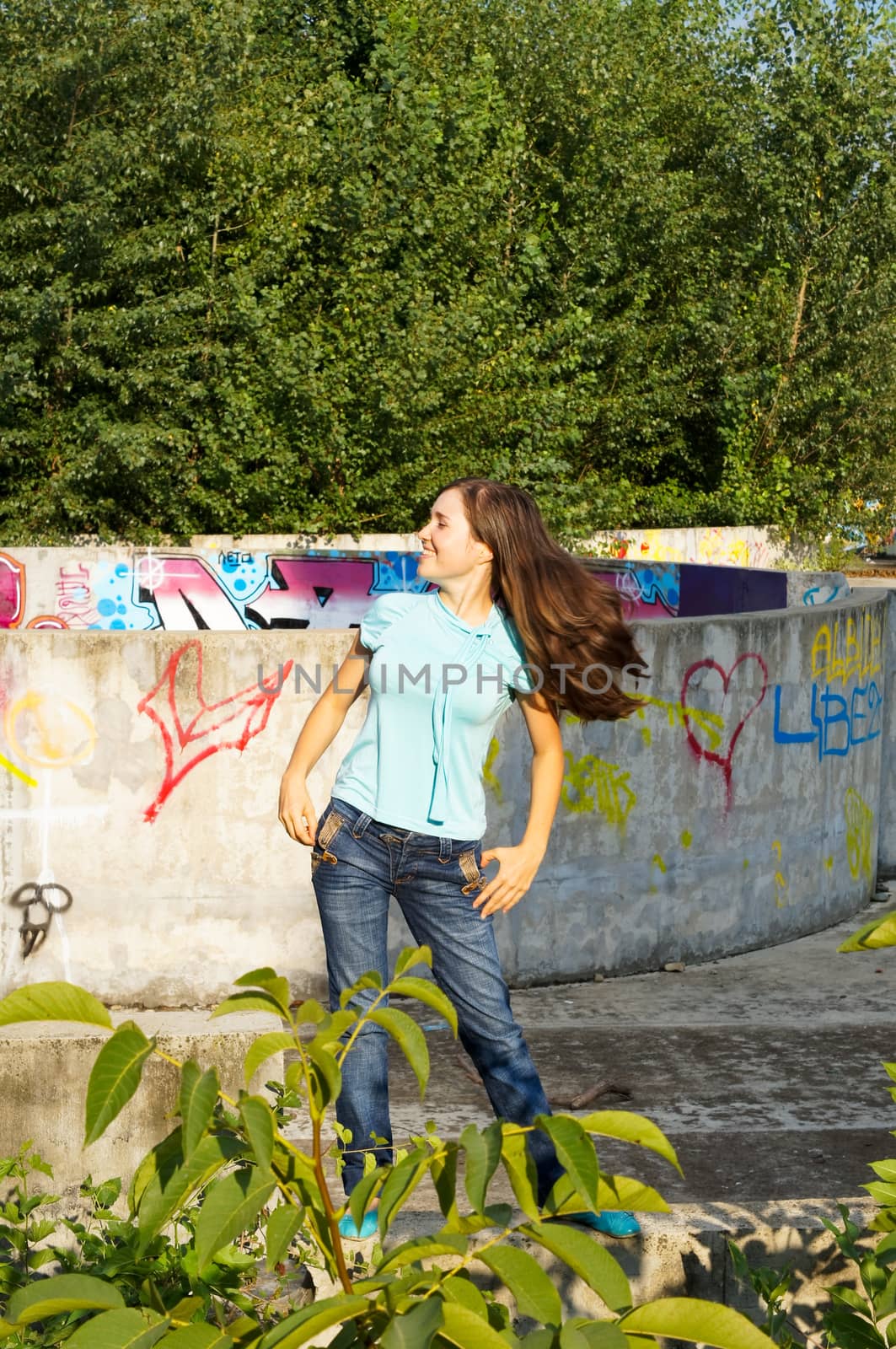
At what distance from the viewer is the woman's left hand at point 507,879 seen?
128 inches

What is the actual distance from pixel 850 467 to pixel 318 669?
2854 centimetres

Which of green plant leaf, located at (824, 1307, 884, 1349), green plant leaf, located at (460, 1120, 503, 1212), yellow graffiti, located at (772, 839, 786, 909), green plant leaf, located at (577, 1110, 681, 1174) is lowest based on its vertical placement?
yellow graffiti, located at (772, 839, 786, 909)

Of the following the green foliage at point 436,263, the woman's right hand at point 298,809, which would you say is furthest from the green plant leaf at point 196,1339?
the green foliage at point 436,263

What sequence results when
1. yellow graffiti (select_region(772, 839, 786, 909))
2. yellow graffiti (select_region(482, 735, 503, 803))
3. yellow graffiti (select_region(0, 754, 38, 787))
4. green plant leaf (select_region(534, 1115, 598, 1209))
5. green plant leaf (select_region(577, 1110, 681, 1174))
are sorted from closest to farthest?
1. green plant leaf (select_region(534, 1115, 598, 1209))
2. green plant leaf (select_region(577, 1110, 681, 1174))
3. yellow graffiti (select_region(0, 754, 38, 787))
4. yellow graffiti (select_region(482, 735, 503, 803))
5. yellow graffiti (select_region(772, 839, 786, 909))

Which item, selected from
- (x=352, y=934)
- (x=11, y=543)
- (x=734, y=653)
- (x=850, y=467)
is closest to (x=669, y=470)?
(x=850, y=467)

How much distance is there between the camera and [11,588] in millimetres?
14969

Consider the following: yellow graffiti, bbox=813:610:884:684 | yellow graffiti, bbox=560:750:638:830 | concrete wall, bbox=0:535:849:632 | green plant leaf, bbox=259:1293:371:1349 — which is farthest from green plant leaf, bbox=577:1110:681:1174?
concrete wall, bbox=0:535:849:632

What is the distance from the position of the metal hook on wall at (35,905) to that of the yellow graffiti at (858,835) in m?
4.23

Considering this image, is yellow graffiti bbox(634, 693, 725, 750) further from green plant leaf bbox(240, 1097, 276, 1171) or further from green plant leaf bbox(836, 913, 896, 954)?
green plant leaf bbox(240, 1097, 276, 1171)

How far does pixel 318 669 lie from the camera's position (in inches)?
257

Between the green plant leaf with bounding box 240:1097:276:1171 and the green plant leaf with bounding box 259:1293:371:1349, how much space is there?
16cm

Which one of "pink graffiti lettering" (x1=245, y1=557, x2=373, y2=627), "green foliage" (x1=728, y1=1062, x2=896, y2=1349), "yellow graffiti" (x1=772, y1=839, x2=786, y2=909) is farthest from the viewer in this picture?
"pink graffiti lettering" (x1=245, y1=557, x2=373, y2=627)

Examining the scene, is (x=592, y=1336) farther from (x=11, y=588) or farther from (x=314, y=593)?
(x=11, y=588)

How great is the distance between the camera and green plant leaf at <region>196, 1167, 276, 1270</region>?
1550 mm
